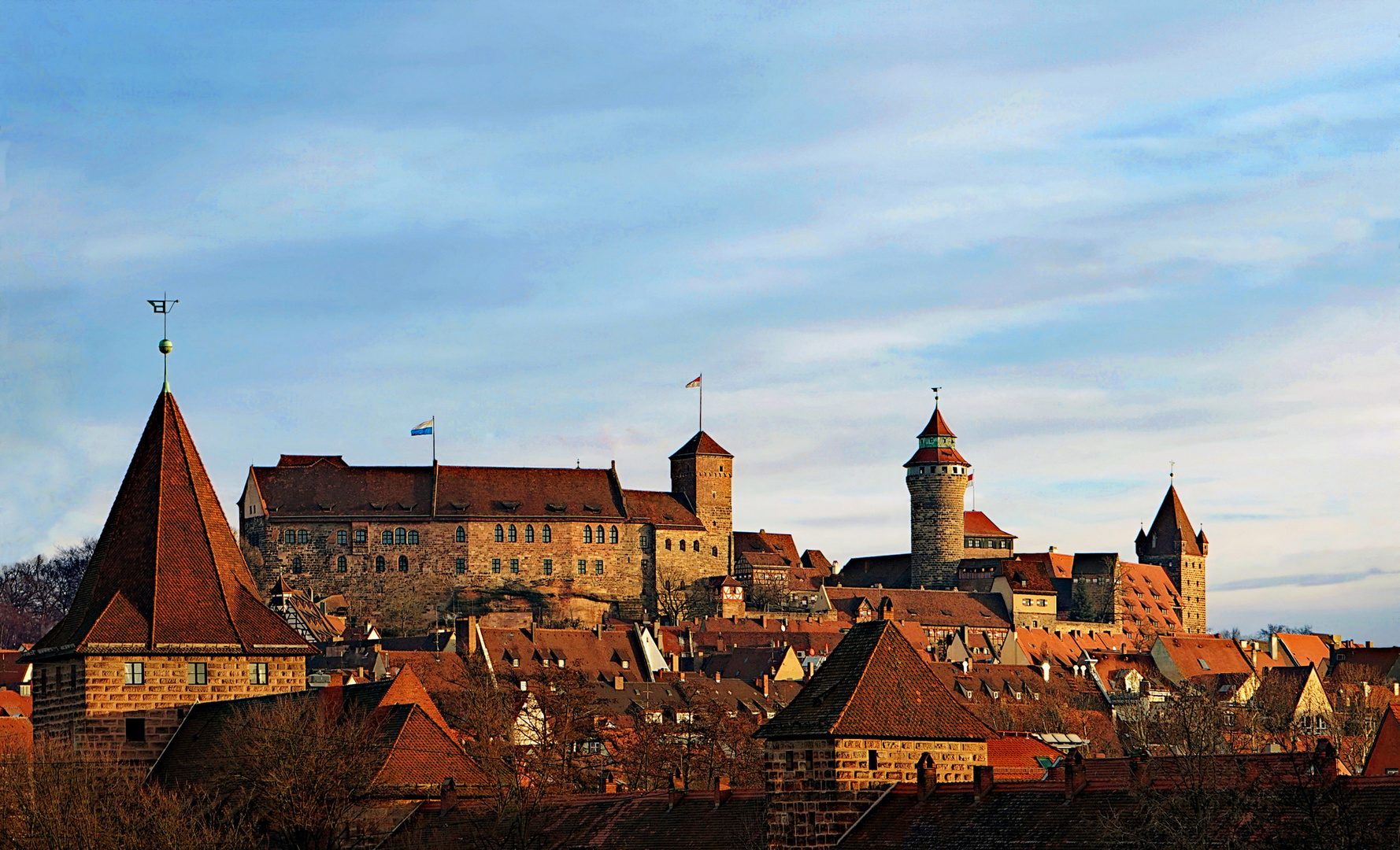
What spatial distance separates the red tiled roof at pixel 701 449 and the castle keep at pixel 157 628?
95.3 meters

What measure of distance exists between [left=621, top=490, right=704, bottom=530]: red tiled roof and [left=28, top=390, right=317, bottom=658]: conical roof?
89.7 meters

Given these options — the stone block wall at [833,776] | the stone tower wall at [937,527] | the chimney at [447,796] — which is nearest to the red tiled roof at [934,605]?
the stone tower wall at [937,527]

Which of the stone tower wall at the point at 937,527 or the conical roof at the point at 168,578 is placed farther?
→ the stone tower wall at the point at 937,527

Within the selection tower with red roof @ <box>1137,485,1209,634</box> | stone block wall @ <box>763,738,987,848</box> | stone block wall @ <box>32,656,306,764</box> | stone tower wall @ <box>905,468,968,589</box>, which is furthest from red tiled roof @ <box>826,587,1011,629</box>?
stone block wall @ <box>763,738,987,848</box>

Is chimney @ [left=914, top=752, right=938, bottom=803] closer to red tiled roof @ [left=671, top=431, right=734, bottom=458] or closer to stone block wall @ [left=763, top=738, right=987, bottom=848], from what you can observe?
stone block wall @ [left=763, top=738, right=987, bottom=848]

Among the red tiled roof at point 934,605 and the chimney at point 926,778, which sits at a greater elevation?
the red tiled roof at point 934,605

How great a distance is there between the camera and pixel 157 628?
152ft

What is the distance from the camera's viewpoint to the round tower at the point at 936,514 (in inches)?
5950

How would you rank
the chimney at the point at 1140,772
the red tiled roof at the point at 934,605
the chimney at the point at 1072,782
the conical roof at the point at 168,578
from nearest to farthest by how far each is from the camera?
the chimney at the point at 1140,772 → the chimney at the point at 1072,782 → the conical roof at the point at 168,578 → the red tiled roof at the point at 934,605

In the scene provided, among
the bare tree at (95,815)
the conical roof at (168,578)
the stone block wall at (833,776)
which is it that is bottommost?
the bare tree at (95,815)

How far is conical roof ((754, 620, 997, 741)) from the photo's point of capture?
3203cm

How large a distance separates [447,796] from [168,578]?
10.5m

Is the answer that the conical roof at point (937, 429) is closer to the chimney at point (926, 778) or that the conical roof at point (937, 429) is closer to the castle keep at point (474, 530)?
the castle keep at point (474, 530)

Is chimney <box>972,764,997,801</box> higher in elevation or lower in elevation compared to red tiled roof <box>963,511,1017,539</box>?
lower
